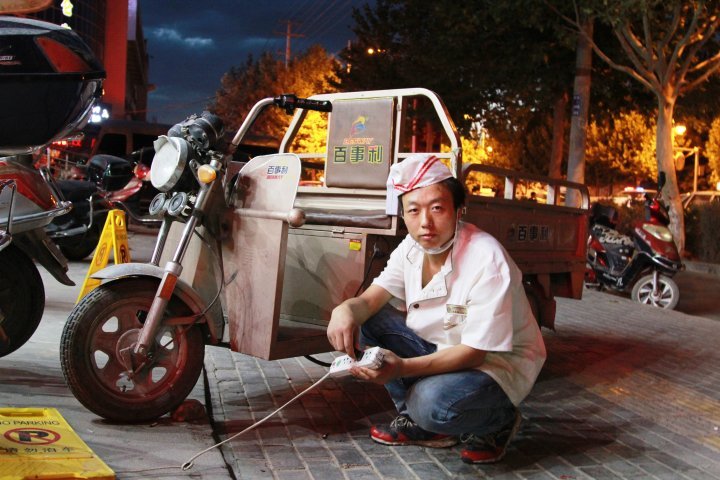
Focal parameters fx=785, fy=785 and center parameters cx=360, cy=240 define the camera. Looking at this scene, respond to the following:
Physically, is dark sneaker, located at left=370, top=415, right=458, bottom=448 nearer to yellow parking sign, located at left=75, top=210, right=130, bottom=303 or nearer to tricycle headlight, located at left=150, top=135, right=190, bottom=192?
tricycle headlight, located at left=150, top=135, right=190, bottom=192


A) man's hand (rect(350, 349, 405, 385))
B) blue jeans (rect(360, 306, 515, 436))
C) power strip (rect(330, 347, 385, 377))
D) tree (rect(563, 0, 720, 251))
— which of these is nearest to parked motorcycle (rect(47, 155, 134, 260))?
blue jeans (rect(360, 306, 515, 436))

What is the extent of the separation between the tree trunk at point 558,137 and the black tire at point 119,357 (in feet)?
56.0

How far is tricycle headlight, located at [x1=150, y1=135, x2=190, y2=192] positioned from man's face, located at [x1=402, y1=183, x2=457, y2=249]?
4.24 ft

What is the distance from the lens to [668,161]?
17.5 meters

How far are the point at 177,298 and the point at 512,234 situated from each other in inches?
113

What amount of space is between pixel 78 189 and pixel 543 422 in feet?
25.6

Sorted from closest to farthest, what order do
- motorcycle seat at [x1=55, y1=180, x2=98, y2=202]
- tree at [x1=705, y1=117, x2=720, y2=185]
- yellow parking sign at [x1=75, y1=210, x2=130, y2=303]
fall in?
1. yellow parking sign at [x1=75, y1=210, x2=130, y2=303]
2. motorcycle seat at [x1=55, y1=180, x2=98, y2=202]
3. tree at [x1=705, y1=117, x2=720, y2=185]

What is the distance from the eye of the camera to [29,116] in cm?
426

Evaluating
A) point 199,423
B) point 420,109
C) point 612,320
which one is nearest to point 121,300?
point 199,423

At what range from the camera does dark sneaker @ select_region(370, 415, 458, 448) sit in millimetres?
4055

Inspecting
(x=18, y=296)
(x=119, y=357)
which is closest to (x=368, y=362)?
(x=119, y=357)

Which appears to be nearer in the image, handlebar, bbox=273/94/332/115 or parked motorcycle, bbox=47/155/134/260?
handlebar, bbox=273/94/332/115

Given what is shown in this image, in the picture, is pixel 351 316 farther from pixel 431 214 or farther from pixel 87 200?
pixel 87 200

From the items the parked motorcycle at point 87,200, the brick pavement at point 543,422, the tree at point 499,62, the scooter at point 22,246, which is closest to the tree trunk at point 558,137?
the tree at point 499,62
